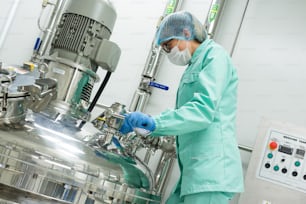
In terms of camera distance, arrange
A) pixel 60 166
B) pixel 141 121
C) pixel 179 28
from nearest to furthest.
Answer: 1. pixel 60 166
2. pixel 141 121
3. pixel 179 28

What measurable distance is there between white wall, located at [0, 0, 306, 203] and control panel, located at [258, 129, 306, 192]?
23 cm

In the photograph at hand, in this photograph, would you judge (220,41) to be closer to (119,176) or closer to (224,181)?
(224,181)

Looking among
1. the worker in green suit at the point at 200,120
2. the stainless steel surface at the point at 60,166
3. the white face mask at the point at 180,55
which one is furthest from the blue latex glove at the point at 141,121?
the white face mask at the point at 180,55

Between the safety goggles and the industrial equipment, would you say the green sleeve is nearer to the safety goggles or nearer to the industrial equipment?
the safety goggles

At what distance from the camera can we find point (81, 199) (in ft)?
3.17

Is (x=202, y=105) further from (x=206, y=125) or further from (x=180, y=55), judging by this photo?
(x=180, y=55)

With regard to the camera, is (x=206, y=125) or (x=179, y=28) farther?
(x=179, y=28)

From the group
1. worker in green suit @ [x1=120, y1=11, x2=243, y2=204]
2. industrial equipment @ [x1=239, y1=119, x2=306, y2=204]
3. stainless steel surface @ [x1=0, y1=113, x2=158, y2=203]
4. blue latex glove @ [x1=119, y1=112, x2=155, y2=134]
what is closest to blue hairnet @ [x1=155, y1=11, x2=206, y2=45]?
worker in green suit @ [x1=120, y1=11, x2=243, y2=204]

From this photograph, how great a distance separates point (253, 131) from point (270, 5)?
83 cm

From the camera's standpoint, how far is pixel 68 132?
3.64 ft

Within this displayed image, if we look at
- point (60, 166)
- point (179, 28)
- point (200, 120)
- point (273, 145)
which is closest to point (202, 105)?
point (200, 120)

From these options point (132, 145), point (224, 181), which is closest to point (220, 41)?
point (132, 145)

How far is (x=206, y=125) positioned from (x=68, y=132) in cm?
46

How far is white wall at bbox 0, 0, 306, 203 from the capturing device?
6.70ft
